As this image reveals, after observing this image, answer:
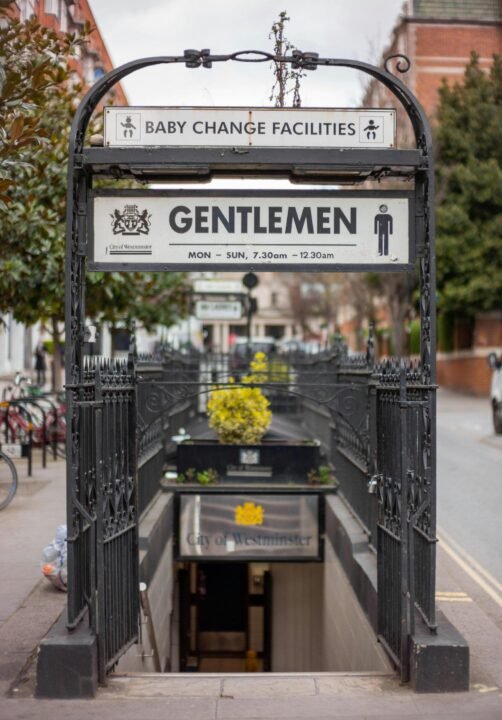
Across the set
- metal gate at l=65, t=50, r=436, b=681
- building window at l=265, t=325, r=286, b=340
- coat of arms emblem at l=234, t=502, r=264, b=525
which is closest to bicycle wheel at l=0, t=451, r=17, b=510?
coat of arms emblem at l=234, t=502, r=264, b=525

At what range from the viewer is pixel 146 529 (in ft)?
29.3

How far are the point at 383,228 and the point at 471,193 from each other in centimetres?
3198

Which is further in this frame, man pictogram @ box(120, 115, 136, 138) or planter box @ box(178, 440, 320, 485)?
planter box @ box(178, 440, 320, 485)

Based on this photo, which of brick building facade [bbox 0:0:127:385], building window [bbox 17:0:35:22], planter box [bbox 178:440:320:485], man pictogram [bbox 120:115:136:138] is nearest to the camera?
man pictogram [bbox 120:115:136:138]

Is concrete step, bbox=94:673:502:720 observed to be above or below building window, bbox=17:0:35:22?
below

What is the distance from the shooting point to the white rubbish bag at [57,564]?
738 cm

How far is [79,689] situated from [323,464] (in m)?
7.81

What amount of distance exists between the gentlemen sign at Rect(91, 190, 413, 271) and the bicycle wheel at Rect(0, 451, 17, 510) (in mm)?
5983

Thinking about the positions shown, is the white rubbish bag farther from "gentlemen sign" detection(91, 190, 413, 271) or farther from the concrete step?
"gentlemen sign" detection(91, 190, 413, 271)

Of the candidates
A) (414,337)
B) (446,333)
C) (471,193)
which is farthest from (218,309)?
(414,337)

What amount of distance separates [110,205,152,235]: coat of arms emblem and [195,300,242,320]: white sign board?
60.4 ft

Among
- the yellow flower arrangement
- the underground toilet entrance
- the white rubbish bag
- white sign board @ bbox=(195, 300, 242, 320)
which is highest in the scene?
white sign board @ bbox=(195, 300, 242, 320)

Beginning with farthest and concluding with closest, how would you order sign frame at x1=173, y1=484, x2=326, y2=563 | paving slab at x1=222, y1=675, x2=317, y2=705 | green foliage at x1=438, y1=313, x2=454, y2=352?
green foliage at x1=438, y1=313, x2=454, y2=352, sign frame at x1=173, y1=484, x2=326, y2=563, paving slab at x1=222, y1=675, x2=317, y2=705

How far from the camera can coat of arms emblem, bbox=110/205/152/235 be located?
5.72 meters
